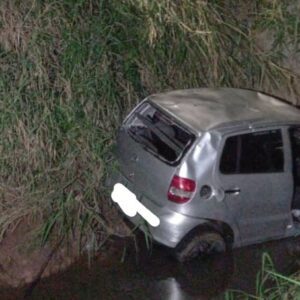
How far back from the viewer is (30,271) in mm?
7340

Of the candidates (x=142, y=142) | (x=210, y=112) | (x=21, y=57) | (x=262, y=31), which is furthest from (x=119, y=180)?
(x=262, y=31)

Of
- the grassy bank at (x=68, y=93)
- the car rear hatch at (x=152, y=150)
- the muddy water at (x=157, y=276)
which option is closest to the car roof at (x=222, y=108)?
the car rear hatch at (x=152, y=150)

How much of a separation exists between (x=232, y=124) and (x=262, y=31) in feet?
9.67

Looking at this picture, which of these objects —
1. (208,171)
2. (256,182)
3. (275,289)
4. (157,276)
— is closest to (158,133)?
(208,171)

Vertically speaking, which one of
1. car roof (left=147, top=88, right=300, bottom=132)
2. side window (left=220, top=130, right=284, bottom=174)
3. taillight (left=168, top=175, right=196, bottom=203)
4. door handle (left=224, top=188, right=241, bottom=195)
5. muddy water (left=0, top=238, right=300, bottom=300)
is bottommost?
muddy water (left=0, top=238, right=300, bottom=300)

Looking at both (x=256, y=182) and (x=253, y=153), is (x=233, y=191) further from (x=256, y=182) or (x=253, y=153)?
(x=253, y=153)

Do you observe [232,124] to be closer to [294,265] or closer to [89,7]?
[294,265]

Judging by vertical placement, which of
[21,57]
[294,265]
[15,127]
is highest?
[21,57]

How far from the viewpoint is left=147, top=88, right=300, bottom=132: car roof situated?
7207 millimetres

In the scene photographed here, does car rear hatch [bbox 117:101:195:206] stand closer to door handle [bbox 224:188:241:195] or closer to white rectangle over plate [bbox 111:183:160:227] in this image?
white rectangle over plate [bbox 111:183:160:227]

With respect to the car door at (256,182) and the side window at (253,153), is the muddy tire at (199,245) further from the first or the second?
the side window at (253,153)

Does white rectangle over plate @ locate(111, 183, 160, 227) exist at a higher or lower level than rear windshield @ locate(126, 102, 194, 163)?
lower

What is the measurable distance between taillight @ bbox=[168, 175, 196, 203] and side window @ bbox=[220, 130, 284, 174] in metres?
0.34

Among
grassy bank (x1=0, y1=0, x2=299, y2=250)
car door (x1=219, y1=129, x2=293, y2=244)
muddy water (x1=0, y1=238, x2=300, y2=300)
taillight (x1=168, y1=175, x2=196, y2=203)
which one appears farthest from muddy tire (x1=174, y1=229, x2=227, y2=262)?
grassy bank (x1=0, y1=0, x2=299, y2=250)
